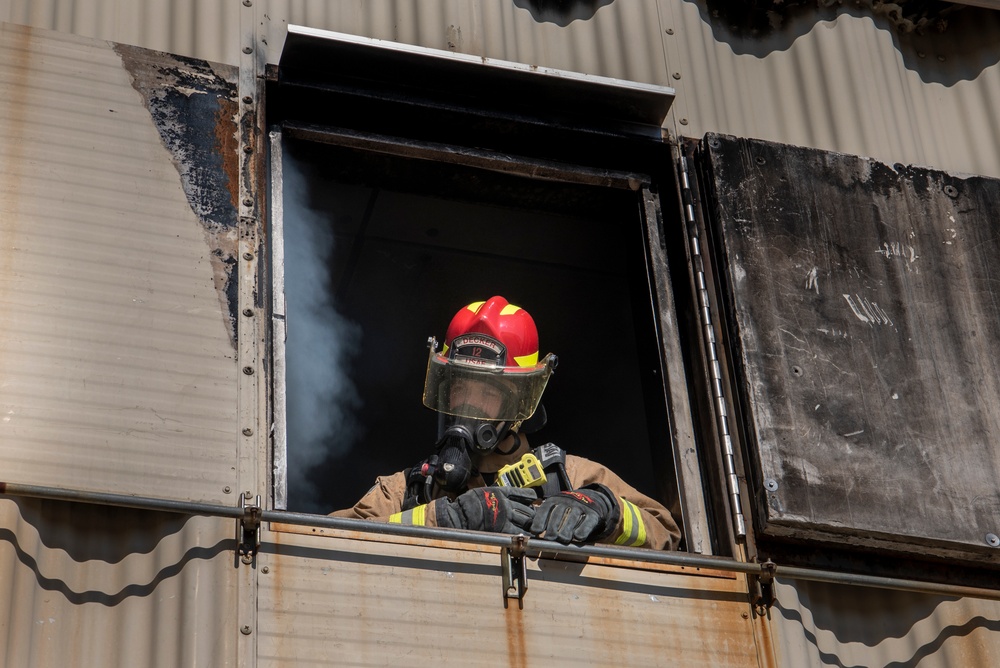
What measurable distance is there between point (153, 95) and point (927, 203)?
10.6 feet

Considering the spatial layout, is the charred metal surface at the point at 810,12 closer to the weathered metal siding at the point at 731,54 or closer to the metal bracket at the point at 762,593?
the weathered metal siding at the point at 731,54

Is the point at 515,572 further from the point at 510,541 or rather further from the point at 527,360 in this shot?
the point at 527,360

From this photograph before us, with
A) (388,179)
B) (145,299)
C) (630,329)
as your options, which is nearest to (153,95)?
(145,299)

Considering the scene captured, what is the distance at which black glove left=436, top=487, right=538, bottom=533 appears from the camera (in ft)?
16.9

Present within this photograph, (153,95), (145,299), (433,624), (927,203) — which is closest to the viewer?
(433,624)

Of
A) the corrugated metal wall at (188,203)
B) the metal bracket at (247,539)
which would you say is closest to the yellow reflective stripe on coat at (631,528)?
the corrugated metal wall at (188,203)

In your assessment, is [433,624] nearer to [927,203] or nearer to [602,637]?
[602,637]

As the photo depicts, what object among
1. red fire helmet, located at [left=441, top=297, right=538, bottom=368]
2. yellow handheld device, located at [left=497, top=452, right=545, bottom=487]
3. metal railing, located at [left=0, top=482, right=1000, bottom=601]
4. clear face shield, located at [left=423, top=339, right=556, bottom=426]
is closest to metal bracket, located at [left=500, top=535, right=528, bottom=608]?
metal railing, located at [left=0, top=482, right=1000, bottom=601]

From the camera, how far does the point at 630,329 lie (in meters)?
8.02

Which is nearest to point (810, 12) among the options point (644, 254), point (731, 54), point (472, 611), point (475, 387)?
point (731, 54)

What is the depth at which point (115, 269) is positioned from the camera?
501 cm

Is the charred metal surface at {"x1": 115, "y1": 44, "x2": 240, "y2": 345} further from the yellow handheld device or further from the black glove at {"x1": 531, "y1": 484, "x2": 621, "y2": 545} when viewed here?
the yellow handheld device

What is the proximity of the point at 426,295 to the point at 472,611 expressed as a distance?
3.59 m

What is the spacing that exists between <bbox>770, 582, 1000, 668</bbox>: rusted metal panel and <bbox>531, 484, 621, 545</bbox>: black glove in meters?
0.66
